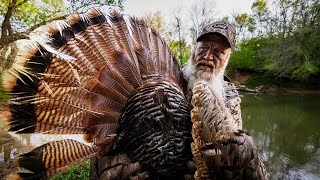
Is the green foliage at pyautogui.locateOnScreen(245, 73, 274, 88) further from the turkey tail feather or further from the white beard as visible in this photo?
the turkey tail feather

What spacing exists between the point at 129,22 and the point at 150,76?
456mm

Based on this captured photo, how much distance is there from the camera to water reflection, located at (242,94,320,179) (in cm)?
751

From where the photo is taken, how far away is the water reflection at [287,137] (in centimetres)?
751

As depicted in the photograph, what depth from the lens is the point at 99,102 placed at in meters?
1.78

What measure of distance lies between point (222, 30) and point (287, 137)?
390 inches

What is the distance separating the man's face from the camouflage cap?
0.05 meters

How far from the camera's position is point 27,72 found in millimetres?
1399

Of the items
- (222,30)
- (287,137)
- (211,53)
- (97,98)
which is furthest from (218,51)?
(287,137)

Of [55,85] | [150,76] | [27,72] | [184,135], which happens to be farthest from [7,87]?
[184,135]

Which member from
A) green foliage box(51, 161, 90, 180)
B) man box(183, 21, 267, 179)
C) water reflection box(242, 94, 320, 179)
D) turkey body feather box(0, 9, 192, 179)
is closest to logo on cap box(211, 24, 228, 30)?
turkey body feather box(0, 9, 192, 179)

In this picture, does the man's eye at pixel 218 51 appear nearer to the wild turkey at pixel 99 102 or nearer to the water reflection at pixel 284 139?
the wild turkey at pixel 99 102

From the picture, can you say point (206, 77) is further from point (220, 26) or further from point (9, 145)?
point (9, 145)

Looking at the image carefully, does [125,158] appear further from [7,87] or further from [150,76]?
[7,87]

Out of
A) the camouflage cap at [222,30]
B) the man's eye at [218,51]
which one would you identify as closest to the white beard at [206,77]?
the man's eye at [218,51]
